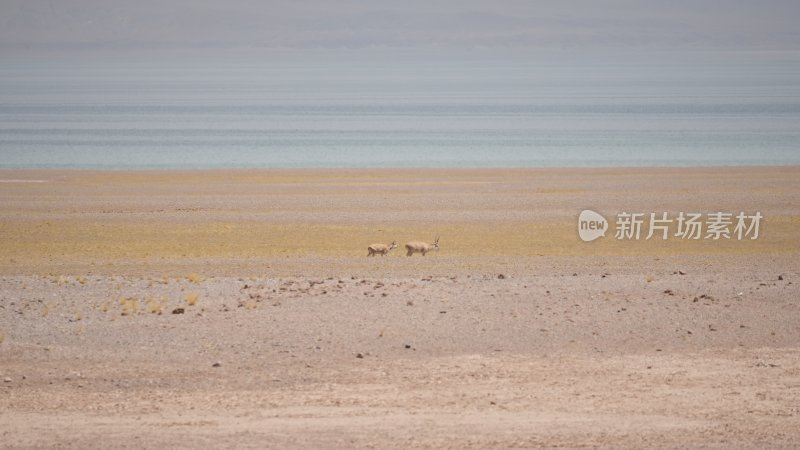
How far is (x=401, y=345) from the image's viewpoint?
13.9 m

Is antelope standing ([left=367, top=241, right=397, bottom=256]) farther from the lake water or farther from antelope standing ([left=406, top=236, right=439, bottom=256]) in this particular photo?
the lake water

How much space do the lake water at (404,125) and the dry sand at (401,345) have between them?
26.0 meters

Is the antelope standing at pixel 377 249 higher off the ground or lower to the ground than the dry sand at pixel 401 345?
higher

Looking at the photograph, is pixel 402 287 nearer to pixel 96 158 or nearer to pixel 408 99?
pixel 96 158

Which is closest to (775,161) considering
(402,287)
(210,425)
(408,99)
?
(402,287)

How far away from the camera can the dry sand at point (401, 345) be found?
10719 millimetres

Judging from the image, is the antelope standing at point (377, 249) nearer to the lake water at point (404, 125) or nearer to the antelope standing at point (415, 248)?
the antelope standing at point (415, 248)

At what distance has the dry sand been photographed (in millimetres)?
10719

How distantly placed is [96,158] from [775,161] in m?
31.2

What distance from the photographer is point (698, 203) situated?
3378cm

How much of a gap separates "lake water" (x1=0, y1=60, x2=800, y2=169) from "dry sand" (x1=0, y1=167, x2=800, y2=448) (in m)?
26.0

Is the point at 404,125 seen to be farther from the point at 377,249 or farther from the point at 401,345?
the point at 401,345

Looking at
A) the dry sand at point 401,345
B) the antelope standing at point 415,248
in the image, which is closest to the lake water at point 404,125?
the antelope standing at point 415,248

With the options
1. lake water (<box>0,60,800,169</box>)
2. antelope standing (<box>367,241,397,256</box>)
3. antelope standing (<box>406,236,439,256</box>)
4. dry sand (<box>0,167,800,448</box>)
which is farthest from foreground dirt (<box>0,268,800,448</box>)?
lake water (<box>0,60,800,169</box>)
